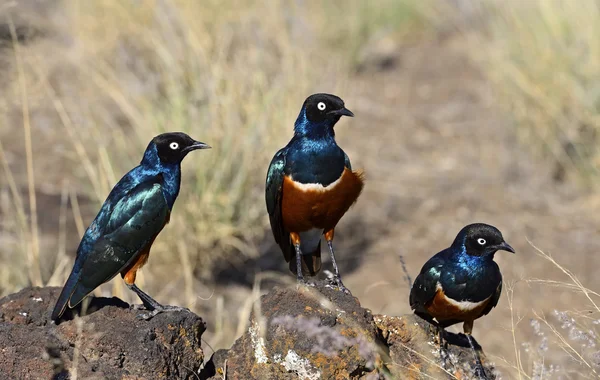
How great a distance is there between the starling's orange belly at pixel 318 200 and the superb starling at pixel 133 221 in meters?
0.55

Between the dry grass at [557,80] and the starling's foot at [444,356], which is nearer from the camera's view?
the starling's foot at [444,356]

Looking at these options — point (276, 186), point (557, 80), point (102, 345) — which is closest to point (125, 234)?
point (102, 345)

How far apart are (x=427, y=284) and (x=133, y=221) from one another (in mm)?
1378

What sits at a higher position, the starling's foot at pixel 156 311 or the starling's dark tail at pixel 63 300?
the starling's dark tail at pixel 63 300

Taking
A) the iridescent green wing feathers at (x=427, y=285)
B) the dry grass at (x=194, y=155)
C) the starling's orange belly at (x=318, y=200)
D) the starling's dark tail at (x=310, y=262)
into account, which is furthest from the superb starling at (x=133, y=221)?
the dry grass at (x=194, y=155)

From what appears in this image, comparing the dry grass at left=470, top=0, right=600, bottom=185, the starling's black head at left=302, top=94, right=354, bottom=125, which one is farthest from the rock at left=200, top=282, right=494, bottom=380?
the dry grass at left=470, top=0, right=600, bottom=185

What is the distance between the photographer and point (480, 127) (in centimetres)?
1107

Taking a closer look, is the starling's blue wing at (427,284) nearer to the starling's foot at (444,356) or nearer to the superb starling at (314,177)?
the starling's foot at (444,356)

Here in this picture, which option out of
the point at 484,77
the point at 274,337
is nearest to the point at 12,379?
the point at 274,337

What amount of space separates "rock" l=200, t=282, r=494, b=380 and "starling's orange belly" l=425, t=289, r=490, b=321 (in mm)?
218

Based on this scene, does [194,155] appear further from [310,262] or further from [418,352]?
[418,352]

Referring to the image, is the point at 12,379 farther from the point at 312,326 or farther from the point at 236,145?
the point at 236,145

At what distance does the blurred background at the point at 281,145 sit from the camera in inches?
276

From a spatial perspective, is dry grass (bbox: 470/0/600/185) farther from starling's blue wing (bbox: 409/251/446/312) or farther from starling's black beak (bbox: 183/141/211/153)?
starling's black beak (bbox: 183/141/211/153)
